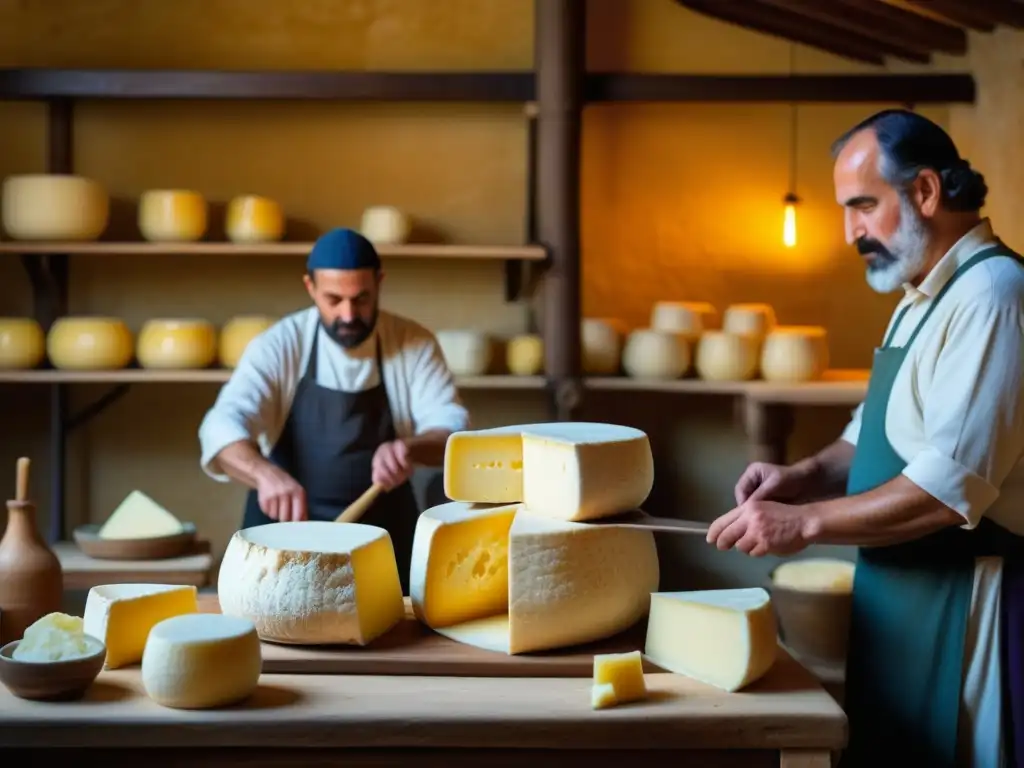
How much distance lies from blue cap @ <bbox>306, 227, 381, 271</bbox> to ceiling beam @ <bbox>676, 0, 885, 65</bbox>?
207cm

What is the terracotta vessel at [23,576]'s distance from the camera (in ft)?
6.18

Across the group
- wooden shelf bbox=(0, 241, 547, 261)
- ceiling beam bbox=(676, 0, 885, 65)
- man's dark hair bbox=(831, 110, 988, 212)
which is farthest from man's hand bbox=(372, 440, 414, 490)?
ceiling beam bbox=(676, 0, 885, 65)

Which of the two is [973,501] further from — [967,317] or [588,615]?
[588,615]

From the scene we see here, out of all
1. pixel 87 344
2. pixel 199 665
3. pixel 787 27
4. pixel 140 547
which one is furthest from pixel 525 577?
pixel 787 27

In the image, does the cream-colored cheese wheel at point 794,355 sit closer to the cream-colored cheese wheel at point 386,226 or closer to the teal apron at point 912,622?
the cream-colored cheese wheel at point 386,226

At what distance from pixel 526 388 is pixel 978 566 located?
2.80 m

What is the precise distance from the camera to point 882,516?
1829 millimetres

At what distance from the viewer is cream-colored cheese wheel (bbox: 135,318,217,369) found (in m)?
4.15

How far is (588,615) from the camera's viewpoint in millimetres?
1813

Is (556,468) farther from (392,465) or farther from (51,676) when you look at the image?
(392,465)

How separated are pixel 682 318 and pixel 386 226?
3.66 feet

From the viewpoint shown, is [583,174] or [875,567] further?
[583,174]

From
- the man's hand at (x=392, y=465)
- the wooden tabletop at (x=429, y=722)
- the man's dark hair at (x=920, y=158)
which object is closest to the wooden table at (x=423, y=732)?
the wooden tabletop at (x=429, y=722)

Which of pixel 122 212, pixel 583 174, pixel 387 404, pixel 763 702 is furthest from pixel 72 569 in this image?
pixel 763 702
